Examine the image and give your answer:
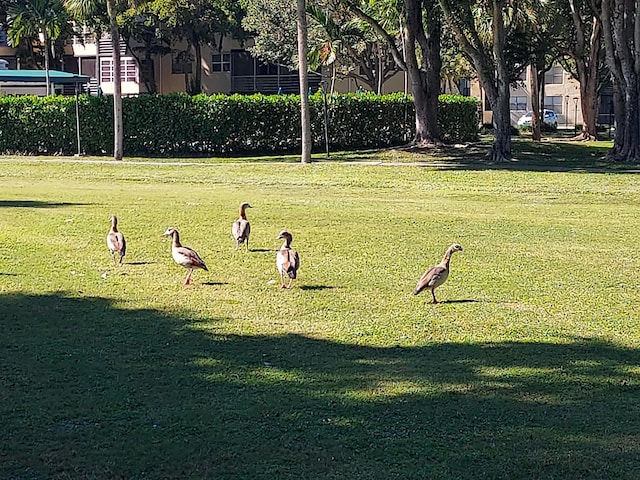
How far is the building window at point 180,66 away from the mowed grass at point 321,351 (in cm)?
4975

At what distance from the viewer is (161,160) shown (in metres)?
35.0

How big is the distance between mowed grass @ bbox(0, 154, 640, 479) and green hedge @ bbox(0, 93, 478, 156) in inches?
748

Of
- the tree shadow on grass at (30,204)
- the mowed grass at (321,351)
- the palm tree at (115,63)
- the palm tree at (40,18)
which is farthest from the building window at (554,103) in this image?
the tree shadow on grass at (30,204)

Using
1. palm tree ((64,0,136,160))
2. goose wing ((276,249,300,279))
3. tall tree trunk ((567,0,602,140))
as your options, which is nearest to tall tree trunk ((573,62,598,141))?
tall tree trunk ((567,0,602,140))

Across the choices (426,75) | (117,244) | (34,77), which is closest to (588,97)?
(426,75)

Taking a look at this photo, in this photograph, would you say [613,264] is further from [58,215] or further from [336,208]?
[58,215]

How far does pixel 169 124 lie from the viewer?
36719 millimetres

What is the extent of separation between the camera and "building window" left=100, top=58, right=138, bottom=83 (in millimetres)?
66375

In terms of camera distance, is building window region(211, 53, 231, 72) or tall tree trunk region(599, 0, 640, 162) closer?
tall tree trunk region(599, 0, 640, 162)

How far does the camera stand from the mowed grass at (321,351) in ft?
19.8

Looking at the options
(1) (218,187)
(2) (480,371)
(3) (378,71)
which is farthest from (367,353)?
(3) (378,71)

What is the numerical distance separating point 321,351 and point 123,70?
60.5 meters

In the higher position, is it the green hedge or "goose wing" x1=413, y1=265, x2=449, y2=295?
the green hedge

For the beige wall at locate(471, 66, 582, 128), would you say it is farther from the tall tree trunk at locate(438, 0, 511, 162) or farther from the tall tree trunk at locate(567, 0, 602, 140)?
the tall tree trunk at locate(438, 0, 511, 162)
